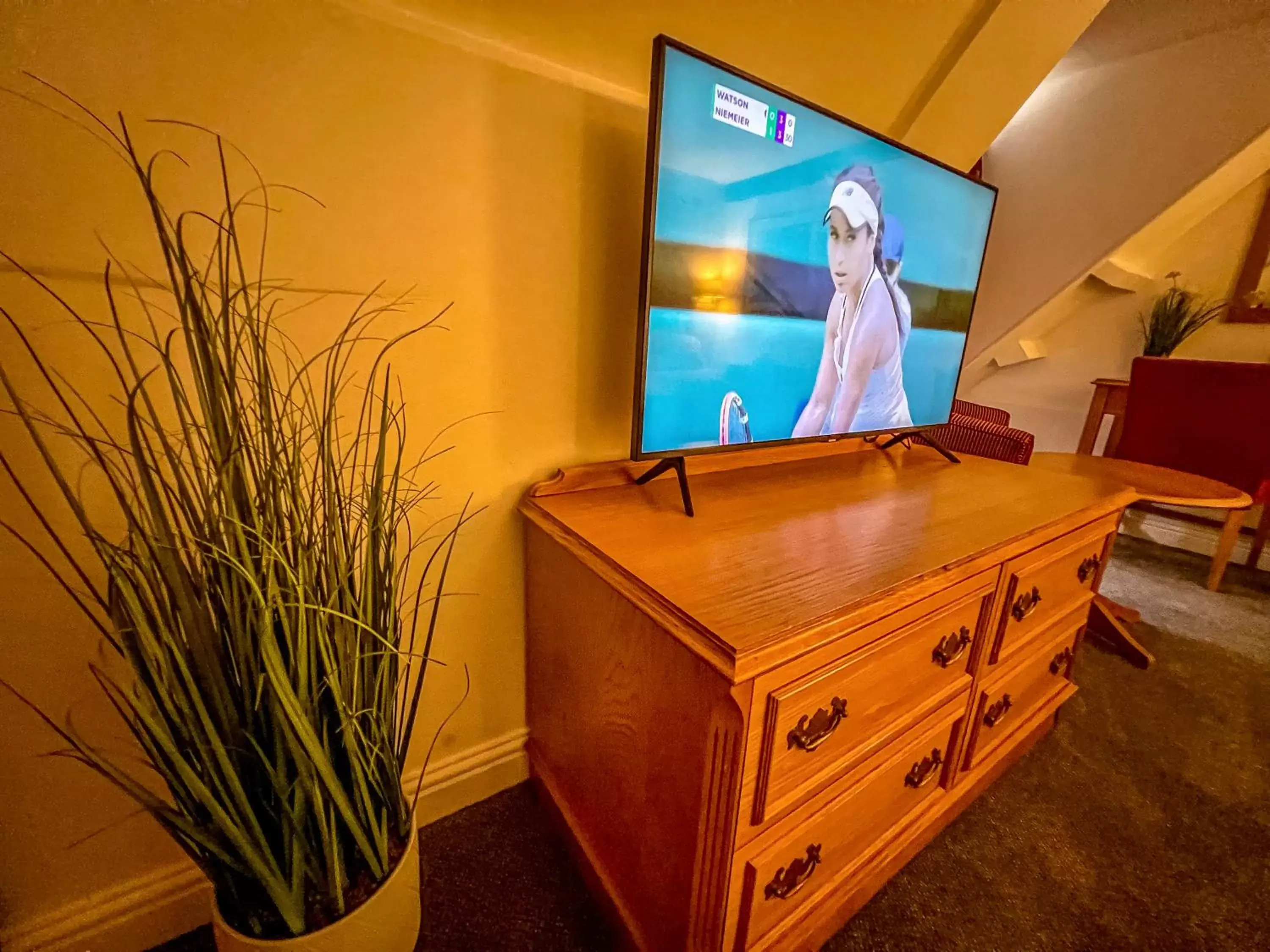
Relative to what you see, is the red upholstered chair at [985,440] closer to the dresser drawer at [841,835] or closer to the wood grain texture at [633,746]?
the dresser drawer at [841,835]

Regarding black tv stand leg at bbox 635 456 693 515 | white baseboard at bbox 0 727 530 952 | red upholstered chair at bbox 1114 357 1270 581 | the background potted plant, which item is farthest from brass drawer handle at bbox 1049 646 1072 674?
the background potted plant

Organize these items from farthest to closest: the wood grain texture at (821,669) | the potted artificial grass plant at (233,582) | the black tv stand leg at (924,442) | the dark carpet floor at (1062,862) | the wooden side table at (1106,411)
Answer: the wooden side table at (1106,411) < the black tv stand leg at (924,442) < the dark carpet floor at (1062,862) < the wood grain texture at (821,669) < the potted artificial grass plant at (233,582)

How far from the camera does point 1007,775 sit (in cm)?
134

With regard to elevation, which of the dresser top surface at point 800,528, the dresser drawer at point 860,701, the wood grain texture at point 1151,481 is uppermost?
the dresser top surface at point 800,528

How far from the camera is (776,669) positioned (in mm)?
629

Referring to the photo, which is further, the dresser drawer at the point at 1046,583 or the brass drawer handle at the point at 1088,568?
the brass drawer handle at the point at 1088,568

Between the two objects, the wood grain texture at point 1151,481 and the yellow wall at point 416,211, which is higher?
the yellow wall at point 416,211

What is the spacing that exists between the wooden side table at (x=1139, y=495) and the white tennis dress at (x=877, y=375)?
544 mm

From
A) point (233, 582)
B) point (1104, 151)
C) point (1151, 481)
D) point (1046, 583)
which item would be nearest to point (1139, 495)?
point (1151, 481)

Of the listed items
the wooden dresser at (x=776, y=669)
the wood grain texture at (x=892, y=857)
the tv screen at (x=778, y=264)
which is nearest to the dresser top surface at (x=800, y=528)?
the wooden dresser at (x=776, y=669)

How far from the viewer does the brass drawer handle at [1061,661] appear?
1319 mm

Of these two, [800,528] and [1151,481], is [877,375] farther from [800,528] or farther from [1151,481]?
[1151,481]

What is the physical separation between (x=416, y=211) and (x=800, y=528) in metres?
0.81

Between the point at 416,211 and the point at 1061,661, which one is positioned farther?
the point at 1061,661
